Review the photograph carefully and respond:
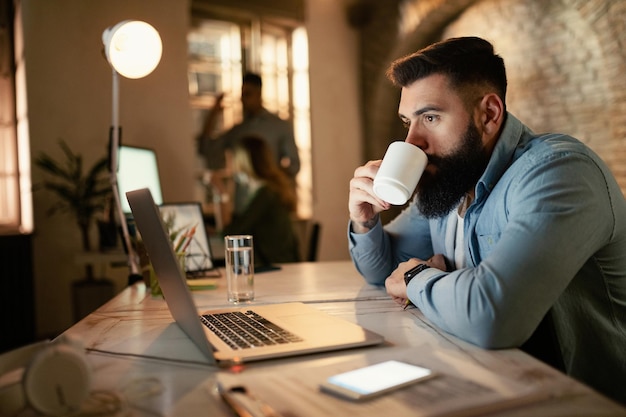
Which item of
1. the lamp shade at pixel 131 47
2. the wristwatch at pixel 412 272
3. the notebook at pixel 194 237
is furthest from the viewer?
the notebook at pixel 194 237

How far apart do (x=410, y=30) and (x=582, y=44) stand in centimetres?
154

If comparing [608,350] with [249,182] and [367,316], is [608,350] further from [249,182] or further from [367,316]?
[249,182]

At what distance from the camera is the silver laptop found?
36.0 inches

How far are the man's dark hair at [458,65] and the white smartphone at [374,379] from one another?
Answer: 2.51 feet

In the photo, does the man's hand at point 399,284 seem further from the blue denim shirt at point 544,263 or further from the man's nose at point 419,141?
the man's nose at point 419,141

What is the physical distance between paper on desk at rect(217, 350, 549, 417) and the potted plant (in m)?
2.87

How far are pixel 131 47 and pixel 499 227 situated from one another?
1303 mm

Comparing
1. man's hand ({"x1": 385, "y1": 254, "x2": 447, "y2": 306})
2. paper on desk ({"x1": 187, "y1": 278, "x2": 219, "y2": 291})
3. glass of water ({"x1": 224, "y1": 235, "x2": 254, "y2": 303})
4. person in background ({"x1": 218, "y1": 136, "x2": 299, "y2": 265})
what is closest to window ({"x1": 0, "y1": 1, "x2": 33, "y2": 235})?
person in background ({"x1": 218, "y1": 136, "x2": 299, "y2": 265})

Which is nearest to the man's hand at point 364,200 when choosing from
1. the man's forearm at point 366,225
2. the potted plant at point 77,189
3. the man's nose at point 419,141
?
the man's forearm at point 366,225

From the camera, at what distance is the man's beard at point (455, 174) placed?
53.4 inches

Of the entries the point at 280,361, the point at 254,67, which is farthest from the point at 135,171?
the point at 254,67

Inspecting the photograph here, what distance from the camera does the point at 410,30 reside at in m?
5.08

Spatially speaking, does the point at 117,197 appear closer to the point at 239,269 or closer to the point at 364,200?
the point at 239,269

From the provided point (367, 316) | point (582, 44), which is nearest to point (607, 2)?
point (582, 44)
